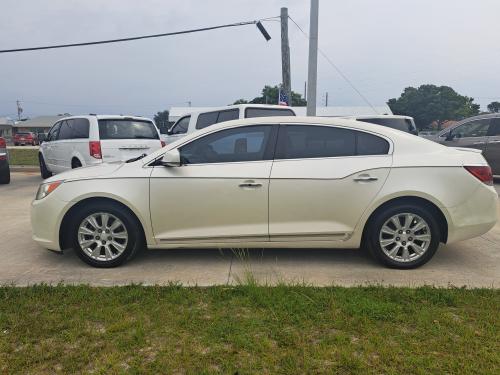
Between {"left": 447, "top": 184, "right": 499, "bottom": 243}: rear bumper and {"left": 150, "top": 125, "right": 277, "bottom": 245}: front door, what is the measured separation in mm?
1846

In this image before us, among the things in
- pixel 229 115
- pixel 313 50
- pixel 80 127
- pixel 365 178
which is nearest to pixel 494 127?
pixel 313 50

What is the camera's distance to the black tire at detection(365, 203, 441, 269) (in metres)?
3.88

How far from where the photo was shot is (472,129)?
34.5 feet

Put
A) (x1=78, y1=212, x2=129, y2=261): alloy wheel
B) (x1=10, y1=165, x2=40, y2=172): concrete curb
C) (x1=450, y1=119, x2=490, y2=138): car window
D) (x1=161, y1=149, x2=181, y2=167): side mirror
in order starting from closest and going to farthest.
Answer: (x1=161, y1=149, x2=181, y2=167): side mirror, (x1=78, y1=212, x2=129, y2=261): alloy wheel, (x1=450, y1=119, x2=490, y2=138): car window, (x1=10, y1=165, x2=40, y2=172): concrete curb

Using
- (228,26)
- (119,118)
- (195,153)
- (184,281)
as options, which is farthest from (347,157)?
(228,26)

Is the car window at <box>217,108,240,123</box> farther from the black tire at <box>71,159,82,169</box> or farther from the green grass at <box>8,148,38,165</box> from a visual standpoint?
the green grass at <box>8,148,38,165</box>

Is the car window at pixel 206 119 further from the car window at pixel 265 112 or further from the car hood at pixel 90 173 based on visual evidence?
the car hood at pixel 90 173

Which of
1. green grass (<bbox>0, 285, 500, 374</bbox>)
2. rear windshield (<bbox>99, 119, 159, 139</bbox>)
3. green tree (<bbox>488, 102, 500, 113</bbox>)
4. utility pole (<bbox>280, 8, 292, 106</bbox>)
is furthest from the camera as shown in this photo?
green tree (<bbox>488, 102, 500, 113</bbox>)

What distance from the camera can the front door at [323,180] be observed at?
12.7ft

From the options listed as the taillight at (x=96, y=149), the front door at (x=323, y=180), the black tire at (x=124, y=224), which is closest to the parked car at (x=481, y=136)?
the front door at (x=323, y=180)

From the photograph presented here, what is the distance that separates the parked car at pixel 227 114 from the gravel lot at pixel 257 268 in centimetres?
531

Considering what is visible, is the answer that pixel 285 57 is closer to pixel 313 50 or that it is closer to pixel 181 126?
pixel 181 126

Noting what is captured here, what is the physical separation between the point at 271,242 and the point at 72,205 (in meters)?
2.02

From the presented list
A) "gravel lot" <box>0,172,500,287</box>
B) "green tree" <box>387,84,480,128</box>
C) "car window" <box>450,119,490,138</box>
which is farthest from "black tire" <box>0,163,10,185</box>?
"green tree" <box>387,84,480,128</box>
